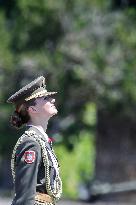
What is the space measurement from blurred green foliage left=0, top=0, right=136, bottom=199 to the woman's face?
862 centimetres

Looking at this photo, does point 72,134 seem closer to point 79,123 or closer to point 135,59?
point 79,123

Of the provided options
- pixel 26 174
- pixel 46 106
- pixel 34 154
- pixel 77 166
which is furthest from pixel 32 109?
pixel 77 166

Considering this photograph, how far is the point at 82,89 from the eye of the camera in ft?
47.6

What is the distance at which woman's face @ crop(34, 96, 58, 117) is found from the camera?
16.3ft

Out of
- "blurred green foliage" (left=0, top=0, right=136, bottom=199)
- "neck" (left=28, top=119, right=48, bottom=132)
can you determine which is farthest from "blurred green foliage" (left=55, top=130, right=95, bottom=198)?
"neck" (left=28, top=119, right=48, bottom=132)

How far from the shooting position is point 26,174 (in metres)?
4.72

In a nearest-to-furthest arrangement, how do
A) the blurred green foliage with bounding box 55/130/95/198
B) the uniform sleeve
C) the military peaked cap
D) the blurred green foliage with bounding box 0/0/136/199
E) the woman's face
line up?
the uniform sleeve < the woman's face < the military peaked cap < the blurred green foliage with bounding box 0/0/136/199 < the blurred green foliage with bounding box 55/130/95/198

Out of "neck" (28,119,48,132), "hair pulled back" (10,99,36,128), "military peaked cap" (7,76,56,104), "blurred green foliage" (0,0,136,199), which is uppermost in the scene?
"blurred green foliage" (0,0,136,199)

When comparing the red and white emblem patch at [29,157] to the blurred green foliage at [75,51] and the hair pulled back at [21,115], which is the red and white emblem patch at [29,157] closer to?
the hair pulled back at [21,115]

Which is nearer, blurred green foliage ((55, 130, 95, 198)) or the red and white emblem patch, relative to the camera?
the red and white emblem patch

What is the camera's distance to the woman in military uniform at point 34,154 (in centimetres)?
472

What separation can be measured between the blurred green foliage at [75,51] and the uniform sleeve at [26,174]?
29.1 ft

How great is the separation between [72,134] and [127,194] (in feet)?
6.16

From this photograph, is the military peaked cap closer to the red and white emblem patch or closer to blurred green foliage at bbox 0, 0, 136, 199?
the red and white emblem patch
